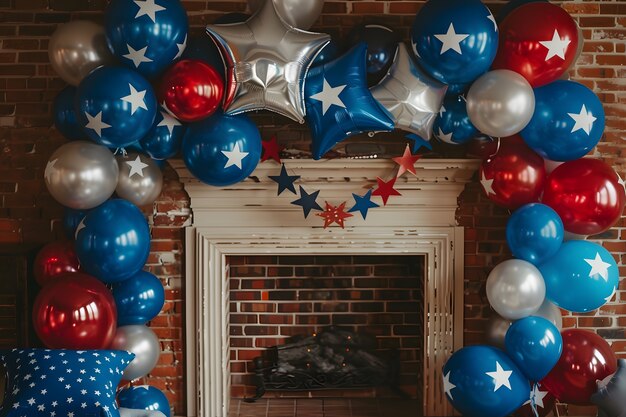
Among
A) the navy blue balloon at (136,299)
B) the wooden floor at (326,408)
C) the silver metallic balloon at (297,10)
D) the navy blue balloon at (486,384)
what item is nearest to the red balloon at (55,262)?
the navy blue balloon at (136,299)

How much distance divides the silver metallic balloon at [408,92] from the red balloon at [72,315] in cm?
148

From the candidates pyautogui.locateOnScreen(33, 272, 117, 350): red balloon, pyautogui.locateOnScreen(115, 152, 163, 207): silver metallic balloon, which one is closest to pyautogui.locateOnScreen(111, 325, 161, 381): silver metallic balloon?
pyautogui.locateOnScreen(33, 272, 117, 350): red balloon

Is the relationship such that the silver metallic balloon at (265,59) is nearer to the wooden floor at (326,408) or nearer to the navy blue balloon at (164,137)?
the navy blue balloon at (164,137)

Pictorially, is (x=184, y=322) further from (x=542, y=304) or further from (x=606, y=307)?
(x=606, y=307)

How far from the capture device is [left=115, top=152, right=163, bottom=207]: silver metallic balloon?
2.71 m

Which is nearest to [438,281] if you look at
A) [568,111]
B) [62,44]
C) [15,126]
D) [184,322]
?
[568,111]

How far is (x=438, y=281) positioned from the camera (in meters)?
3.11

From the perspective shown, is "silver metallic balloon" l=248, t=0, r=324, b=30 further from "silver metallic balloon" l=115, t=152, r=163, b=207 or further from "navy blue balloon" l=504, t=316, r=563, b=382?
"navy blue balloon" l=504, t=316, r=563, b=382

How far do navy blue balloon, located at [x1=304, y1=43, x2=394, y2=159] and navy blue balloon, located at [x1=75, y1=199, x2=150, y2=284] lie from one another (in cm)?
92

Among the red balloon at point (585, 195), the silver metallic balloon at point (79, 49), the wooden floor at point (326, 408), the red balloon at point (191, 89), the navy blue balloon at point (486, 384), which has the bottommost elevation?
the wooden floor at point (326, 408)

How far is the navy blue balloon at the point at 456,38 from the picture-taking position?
2.46 m

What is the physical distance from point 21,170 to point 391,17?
2.02 metres

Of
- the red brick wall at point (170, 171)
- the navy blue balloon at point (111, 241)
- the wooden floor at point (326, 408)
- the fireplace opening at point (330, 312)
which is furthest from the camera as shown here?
the fireplace opening at point (330, 312)

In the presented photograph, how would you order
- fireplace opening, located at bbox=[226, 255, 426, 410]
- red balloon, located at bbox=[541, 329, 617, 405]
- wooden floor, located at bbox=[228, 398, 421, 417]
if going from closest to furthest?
red balloon, located at bbox=[541, 329, 617, 405], wooden floor, located at bbox=[228, 398, 421, 417], fireplace opening, located at bbox=[226, 255, 426, 410]
